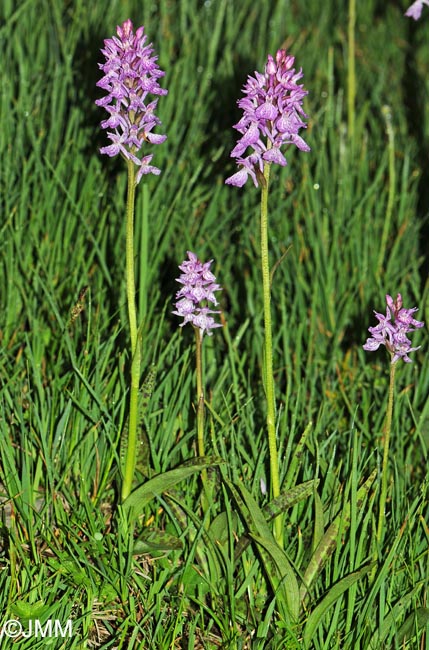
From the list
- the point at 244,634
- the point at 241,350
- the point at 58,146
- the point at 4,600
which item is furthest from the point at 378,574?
the point at 58,146

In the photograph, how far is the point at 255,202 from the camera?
367cm

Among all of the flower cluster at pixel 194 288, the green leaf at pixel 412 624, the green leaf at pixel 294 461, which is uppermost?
the flower cluster at pixel 194 288

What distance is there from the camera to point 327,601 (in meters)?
2.11

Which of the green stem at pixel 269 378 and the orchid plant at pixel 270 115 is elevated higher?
the orchid plant at pixel 270 115

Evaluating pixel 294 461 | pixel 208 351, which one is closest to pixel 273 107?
pixel 294 461

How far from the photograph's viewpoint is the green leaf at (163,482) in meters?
2.23

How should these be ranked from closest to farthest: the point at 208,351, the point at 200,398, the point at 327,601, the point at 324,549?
the point at 327,601, the point at 324,549, the point at 200,398, the point at 208,351

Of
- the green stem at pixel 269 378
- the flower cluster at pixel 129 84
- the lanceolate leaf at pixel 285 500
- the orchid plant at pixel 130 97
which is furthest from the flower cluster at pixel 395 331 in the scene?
the flower cluster at pixel 129 84

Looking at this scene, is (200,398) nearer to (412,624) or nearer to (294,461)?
(294,461)

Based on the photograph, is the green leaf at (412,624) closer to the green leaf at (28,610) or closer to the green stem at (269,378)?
the green stem at (269,378)

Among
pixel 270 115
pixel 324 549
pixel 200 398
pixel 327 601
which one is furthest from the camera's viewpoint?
pixel 200 398

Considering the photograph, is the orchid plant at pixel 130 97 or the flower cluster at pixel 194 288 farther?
the flower cluster at pixel 194 288

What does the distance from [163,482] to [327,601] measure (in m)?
0.49

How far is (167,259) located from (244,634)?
156cm
